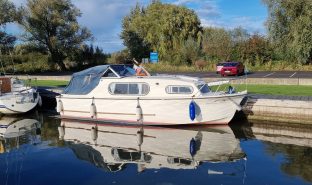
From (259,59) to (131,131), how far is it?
32.0 m

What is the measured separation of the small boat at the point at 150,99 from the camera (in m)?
18.2

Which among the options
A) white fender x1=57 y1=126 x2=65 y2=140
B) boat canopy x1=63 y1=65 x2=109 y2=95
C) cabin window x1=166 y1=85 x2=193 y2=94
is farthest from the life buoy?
white fender x1=57 y1=126 x2=65 y2=140

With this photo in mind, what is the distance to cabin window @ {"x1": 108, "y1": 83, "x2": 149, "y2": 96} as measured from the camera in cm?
1895

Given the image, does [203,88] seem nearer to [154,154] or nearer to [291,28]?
[154,154]

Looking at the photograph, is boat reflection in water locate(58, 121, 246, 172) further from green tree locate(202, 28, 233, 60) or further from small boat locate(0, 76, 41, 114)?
green tree locate(202, 28, 233, 60)

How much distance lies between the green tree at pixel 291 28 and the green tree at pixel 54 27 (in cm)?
2833

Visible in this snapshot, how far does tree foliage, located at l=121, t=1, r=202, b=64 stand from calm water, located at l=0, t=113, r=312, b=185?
117 feet

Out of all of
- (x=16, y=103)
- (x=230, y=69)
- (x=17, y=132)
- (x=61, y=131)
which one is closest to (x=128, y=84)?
(x=61, y=131)

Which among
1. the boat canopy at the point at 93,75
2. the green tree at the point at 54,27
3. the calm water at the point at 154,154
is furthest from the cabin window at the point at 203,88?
the green tree at the point at 54,27

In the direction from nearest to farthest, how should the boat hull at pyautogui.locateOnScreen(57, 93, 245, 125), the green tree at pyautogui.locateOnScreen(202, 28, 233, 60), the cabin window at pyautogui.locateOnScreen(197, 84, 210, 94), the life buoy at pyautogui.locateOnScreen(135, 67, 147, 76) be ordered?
1. the boat hull at pyautogui.locateOnScreen(57, 93, 245, 125)
2. the cabin window at pyautogui.locateOnScreen(197, 84, 210, 94)
3. the life buoy at pyautogui.locateOnScreen(135, 67, 147, 76)
4. the green tree at pyautogui.locateOnScreen(202, 28, 233, 60)

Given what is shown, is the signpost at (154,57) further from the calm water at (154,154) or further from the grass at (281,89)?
the calm water at (154,154)

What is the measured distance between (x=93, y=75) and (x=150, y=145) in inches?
248

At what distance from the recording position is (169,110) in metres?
18.6

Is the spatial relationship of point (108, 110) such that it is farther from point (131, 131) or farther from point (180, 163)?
point (180, 163)
